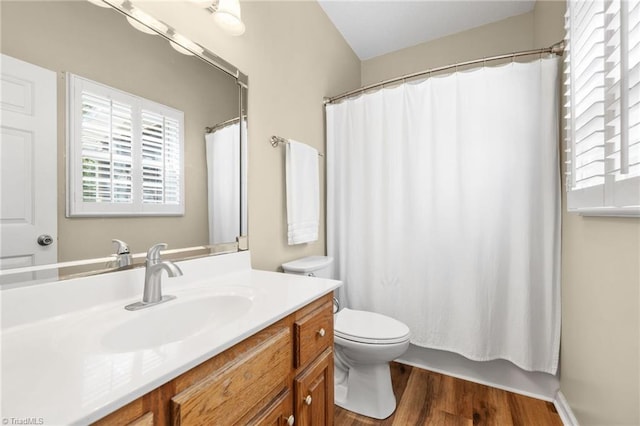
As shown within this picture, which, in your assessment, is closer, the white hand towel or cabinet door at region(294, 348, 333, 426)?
cabinet door at region(294, 348, 333, 426)

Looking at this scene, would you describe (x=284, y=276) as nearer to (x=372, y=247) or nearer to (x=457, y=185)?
(x=372, y=247)

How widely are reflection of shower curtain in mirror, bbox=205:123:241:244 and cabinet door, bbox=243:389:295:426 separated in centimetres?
69

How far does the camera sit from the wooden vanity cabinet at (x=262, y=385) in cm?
51

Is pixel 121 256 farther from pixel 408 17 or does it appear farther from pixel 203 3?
pixel 408 17

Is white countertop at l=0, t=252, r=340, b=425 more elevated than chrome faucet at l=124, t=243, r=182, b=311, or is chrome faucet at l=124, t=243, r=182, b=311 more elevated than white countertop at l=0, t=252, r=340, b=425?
chrome faucet at l=124, t=243, r=182, b=311

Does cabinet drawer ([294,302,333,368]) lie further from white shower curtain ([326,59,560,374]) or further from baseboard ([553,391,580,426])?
baseboard ([553,391,580,426])

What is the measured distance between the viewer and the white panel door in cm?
68

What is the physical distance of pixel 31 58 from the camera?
28.5 inches

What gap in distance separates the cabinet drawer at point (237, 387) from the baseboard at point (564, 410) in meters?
1.54

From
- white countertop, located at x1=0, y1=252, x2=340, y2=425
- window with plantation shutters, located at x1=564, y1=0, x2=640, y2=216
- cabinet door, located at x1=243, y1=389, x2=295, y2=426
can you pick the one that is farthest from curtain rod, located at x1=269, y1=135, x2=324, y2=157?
window with plantation shutters, located at x1=564, y1=0, x2=640, y2=216

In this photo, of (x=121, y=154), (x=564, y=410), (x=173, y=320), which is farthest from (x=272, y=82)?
(x=564, y=410)

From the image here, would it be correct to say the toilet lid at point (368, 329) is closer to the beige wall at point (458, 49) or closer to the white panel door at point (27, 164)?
the white panel door at point (27, 164)

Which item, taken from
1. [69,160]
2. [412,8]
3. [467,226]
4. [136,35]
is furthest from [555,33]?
[69,160]

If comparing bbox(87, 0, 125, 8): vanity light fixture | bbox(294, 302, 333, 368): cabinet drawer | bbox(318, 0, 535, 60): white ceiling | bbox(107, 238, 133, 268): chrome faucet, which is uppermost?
bbox(318, 0, 535, 60): white ceiling
